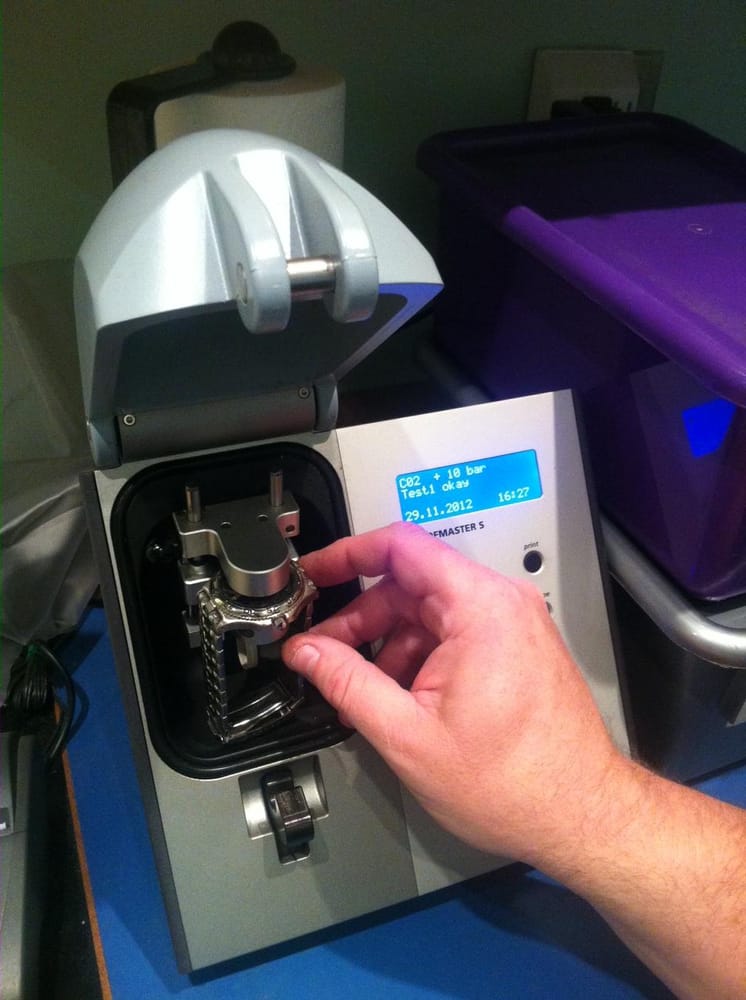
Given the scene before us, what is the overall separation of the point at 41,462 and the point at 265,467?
29cm

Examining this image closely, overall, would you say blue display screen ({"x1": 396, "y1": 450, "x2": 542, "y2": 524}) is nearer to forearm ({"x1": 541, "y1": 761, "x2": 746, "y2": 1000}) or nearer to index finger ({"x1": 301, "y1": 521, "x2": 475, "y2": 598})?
index finger ({"x1": 301, "y1": 521, "x2": 475, "y2": 598})

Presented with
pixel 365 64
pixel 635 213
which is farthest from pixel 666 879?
pixel 365 64

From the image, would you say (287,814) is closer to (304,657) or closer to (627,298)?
(304,657)

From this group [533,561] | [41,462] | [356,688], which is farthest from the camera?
[41,462]

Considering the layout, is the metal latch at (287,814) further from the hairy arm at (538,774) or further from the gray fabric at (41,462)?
the gray fabric at (41,462)

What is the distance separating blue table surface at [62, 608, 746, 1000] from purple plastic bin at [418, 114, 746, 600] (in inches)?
9.4

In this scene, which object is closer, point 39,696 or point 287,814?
point 287,814

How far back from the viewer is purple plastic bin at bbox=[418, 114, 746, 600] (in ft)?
1.60

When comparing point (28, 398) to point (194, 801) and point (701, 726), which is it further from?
point (701, 726)

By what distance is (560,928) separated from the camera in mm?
537

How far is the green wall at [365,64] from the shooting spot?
0.65 metres

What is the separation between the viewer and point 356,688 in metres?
0.45

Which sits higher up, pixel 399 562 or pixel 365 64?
pixel 365 64

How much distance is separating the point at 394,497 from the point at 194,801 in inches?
8.8
